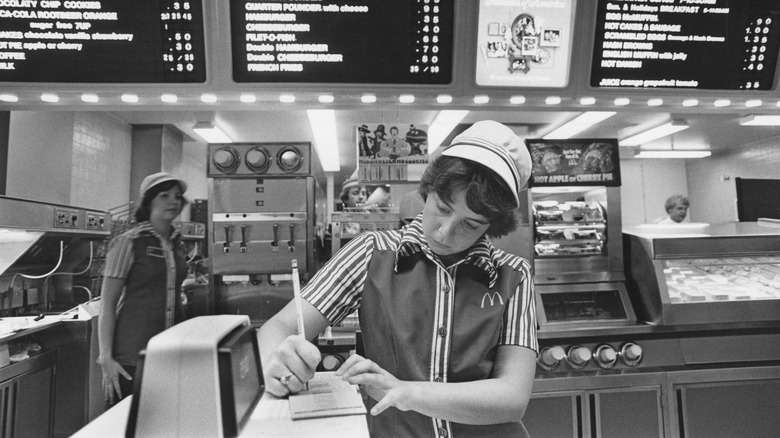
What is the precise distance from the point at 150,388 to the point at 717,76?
267 centimetres

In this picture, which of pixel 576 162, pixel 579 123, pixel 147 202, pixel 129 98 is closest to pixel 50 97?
pixel 129 98

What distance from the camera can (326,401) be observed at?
873 millimetres

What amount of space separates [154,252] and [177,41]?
1.24 metres

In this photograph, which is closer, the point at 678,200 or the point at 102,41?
the point at 102,41

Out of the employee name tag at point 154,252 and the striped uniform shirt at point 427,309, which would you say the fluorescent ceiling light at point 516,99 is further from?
the employee name tag at point 154,252

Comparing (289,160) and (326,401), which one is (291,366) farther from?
(289,160)

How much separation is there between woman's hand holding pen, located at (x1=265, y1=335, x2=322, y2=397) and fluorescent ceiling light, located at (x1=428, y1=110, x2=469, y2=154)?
466cm

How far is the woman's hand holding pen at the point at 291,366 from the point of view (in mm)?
836

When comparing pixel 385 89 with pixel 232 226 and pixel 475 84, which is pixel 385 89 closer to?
pixel 475 84

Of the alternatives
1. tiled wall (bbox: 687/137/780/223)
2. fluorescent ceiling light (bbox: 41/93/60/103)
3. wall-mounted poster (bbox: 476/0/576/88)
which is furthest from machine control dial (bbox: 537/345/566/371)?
tiled wall (bbox: 687/137/780/223)

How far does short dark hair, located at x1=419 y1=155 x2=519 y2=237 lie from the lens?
969 millimetres

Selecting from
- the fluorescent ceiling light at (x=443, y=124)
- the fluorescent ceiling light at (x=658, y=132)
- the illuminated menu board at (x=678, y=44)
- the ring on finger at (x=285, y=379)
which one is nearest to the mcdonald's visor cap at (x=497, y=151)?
the ring on finger at (x=285, y=379)

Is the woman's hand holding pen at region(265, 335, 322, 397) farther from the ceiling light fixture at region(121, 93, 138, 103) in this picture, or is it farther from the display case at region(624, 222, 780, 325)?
the display case at region(624, 222, 780, 325)

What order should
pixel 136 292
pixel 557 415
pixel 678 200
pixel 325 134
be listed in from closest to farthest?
pixel 136 292, pixel 557 415, pixel 678 200, pixel 325 134
